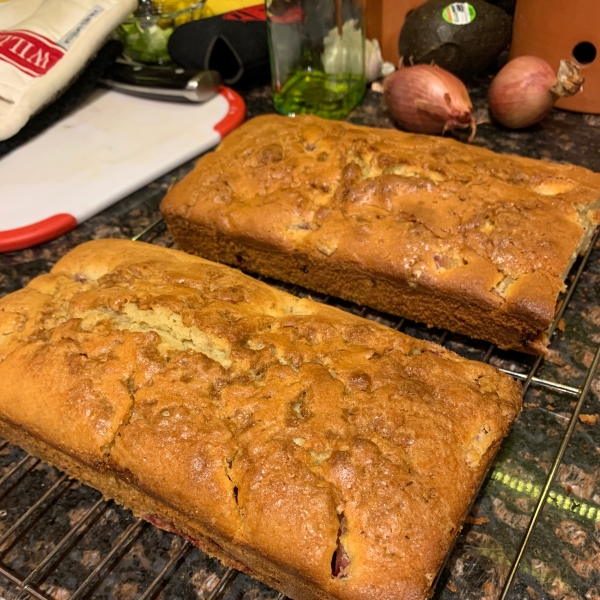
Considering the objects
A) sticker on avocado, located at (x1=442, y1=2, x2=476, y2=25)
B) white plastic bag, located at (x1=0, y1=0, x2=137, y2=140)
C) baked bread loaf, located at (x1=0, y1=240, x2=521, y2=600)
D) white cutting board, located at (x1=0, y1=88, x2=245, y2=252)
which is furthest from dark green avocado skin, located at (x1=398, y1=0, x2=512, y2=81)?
baked bread loaf, located at (x1=0, y1=240, x2=521, y2=600)

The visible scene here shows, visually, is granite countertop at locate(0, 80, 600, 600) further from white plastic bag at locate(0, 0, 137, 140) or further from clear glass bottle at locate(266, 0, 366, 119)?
white plastic bag at locate(0, 0, 137, 140)

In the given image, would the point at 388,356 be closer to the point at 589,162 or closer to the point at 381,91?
the point at 589,162

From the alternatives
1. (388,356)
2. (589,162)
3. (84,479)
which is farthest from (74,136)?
(589,162)

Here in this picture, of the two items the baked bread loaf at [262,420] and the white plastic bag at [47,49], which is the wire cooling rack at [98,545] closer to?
the baked bread loaf at [262,420]

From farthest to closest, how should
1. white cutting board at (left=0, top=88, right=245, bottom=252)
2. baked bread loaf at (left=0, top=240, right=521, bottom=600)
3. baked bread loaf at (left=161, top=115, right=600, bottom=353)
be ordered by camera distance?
white cutting board at (left=0, top=88, right=245, bottom=252)
baked bread loaf at (left=161, top=115, right=600, bottom=353)
baked bread loaf at (left=0, top=240, right=521, bottom=600)

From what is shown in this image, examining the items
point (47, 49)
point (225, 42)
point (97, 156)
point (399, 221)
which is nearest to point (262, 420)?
point (399, 221)

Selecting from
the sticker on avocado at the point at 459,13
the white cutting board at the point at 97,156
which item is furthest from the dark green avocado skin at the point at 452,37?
the white cutting board at the point at 97,156

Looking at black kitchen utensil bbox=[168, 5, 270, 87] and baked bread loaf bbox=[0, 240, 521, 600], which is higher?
black kitchen utensil bbox=[168, 5, 270, 87]
